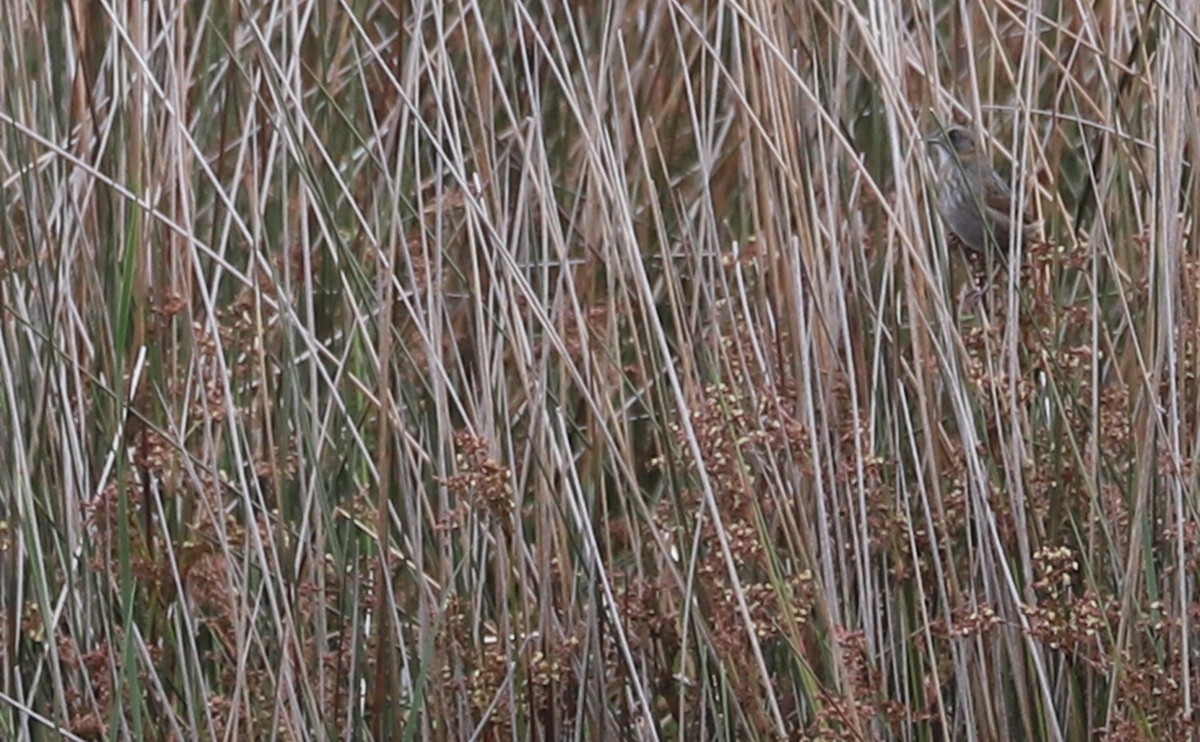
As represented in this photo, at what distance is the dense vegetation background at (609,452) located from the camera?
1.74 meters

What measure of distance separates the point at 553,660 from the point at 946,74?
1274 millimetres

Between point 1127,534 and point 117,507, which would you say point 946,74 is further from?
point 117,507

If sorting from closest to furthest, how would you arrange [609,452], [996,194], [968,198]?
1. [609,452]
2. [968,198]
3. [996,194]

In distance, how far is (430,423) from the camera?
2.04m

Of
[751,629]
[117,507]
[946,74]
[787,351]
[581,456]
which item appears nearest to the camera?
[751,629]

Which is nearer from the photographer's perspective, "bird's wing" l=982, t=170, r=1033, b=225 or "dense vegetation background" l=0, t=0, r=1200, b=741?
"dense vegetation background" l=0, t=0, r=1200, b=741

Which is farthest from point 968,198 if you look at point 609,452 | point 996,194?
point 609,452

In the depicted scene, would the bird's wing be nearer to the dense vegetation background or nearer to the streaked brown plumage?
the streaked brown plumage

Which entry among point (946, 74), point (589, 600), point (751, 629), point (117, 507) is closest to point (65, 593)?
point (117, 507)

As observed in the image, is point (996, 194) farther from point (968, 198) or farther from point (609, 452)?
point (609, 452)

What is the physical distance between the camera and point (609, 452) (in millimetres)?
1808

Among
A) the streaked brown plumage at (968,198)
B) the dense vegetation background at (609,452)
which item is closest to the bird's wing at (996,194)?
the streaked brown plumage at (968,198)

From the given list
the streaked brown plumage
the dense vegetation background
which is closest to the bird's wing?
the streaked brown plumage

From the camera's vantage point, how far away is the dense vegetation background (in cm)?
174
